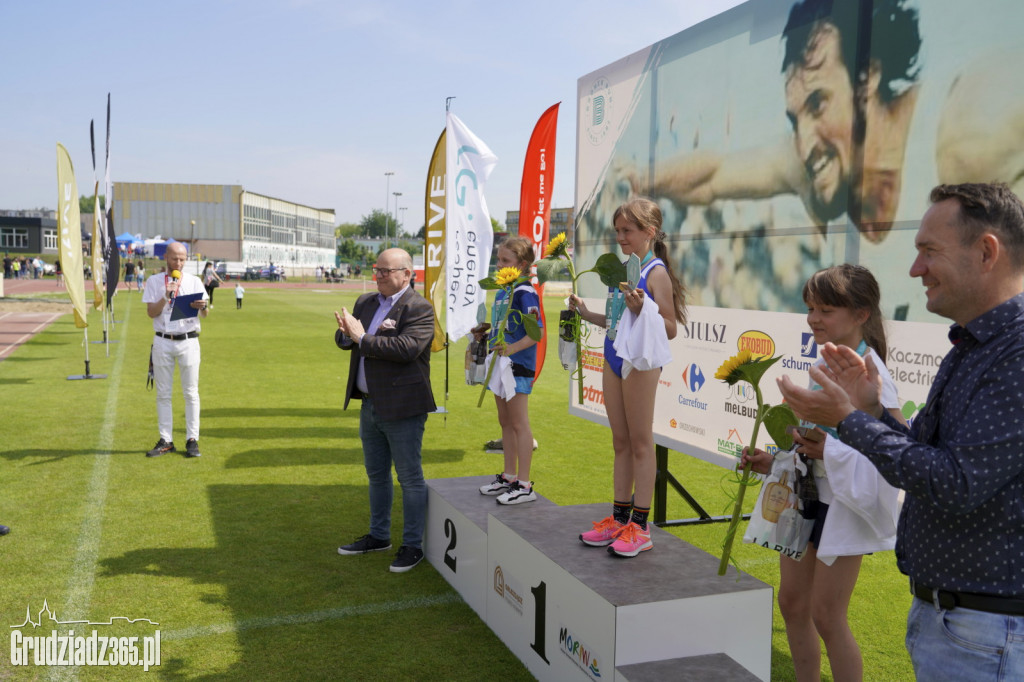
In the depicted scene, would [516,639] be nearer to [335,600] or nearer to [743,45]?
[335,600]

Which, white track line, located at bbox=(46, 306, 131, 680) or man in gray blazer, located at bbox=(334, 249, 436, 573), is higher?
man in gray blazer, located at bbox=(334, 249, 436, 573)

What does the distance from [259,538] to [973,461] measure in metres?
4.75

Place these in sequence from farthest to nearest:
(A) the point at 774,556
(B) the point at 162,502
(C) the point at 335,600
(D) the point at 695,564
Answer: (B) the point at 162,502, (A) the point at 774,556, (C) the point at 335,600, (D) the point at 695,564

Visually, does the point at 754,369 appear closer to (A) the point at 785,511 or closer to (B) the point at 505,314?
(A) the point at 785,511

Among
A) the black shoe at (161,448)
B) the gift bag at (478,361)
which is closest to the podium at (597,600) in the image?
the gift bag at (478,361)

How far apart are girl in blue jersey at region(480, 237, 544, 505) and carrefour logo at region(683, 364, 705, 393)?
1.13 m

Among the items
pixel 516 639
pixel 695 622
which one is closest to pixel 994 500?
pixel 695 622

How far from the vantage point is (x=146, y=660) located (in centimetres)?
359

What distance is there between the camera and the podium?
113 inches

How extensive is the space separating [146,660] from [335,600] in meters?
1.00

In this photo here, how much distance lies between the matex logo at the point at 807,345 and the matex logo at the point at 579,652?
2.18 metres

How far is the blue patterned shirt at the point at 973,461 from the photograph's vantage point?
5.05ft

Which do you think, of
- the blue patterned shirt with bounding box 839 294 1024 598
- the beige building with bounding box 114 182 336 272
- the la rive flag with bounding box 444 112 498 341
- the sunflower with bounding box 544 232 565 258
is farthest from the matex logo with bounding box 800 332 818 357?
the beige building with bounding box 114 182 336 272

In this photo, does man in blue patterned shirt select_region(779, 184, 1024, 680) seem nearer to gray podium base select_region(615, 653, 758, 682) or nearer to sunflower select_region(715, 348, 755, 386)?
sunflower select_region(715, 348, 755, 386)
